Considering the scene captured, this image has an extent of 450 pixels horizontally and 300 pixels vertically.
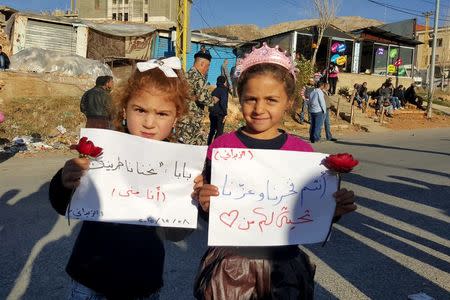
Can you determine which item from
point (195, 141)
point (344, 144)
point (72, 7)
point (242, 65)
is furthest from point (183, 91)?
point (72, 7)

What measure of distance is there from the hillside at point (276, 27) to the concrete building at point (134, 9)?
42.7 ft

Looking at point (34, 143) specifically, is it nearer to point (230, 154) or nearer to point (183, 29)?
point (230, 154)

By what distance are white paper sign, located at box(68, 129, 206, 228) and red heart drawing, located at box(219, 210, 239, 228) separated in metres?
0.13

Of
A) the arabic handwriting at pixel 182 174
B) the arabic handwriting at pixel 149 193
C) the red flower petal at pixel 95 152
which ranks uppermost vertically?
the red flower petal at pixel 95 152

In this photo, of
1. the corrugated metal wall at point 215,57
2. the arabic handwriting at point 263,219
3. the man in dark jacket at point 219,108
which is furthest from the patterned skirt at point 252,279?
the corrugated metal wall at point 215,57

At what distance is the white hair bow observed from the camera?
2039 millimetres

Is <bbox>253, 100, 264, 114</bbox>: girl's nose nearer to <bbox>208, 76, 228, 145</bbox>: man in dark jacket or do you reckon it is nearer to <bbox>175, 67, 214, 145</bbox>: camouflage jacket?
<bbox>175, 67, 214, 145</bbox>: camouflage jacket

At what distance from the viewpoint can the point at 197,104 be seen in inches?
289

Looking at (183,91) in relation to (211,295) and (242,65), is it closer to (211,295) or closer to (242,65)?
(242,65)

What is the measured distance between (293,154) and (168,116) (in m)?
0.58

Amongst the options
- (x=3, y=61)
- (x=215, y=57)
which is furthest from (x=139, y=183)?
(x=215, y=57)

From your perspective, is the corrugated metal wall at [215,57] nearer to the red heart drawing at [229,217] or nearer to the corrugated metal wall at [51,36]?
the corrugated metal wall at [51,36]

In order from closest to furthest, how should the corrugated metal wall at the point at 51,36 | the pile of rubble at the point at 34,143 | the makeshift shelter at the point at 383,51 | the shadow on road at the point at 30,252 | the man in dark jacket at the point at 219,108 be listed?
the shadow on road at the point at 30,252 < the pile of rubble at the point at 34,143 < the man in dark jacket at the point at 219,108 < the corrugated metal wall at the point at 51,36 < the makeshift shelter at the point at 383,51

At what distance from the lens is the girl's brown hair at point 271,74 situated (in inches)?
81.7
